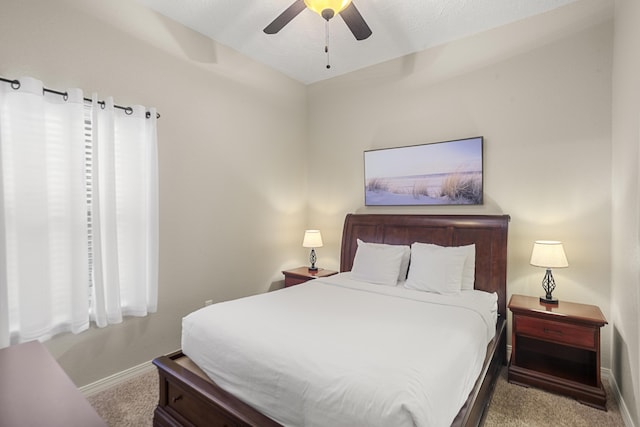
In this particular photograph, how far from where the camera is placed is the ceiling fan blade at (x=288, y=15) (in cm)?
203

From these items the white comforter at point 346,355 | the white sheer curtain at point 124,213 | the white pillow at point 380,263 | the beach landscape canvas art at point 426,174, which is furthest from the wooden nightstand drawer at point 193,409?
the beach landscape canvas art at point 426,174

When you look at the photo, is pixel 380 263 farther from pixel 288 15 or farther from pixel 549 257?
pixel 288 15

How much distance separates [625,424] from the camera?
200 centimetres

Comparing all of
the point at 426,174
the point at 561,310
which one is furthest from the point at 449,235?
the point at 561,310

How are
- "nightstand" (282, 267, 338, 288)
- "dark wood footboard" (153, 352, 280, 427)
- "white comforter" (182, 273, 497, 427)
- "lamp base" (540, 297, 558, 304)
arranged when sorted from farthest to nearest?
"nightstand" (282, 267, 338, 288)
"lamp base" (540, 297, 558, 304)
"dark wood footboard" (153, 352, 280, 427)
"white comforter" (182, 273, 497, 427)

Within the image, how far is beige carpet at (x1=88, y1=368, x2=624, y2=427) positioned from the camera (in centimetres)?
203

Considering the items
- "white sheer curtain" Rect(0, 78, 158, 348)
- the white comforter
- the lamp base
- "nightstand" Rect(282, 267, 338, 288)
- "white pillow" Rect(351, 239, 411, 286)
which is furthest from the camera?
"nightstand" Rect(282, 267, 338, 288)

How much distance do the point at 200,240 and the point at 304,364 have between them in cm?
203

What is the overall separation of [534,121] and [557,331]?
1.74 m

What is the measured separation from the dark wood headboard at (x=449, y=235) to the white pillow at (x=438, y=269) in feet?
0.70

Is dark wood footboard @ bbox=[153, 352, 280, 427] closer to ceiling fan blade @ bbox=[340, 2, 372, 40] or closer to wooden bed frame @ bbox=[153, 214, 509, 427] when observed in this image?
wooden bed frame @ bbox=[153, 214, 509, 427]

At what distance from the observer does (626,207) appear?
2102 mm

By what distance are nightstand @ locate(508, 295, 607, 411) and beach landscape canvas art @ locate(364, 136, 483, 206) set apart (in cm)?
108

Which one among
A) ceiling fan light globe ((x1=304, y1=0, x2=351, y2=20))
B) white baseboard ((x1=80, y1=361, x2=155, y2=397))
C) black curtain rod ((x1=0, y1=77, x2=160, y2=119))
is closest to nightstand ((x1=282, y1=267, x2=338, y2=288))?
white baseboard ((x1=80, y1=361, x2=155, y2=397))
